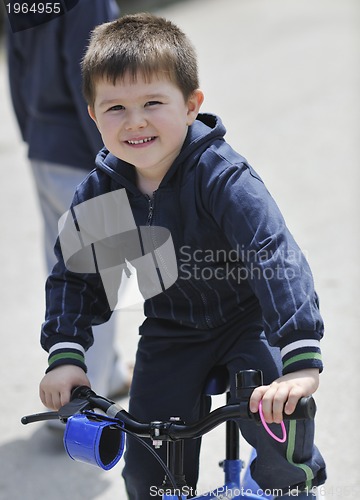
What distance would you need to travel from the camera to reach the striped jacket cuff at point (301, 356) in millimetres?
2211

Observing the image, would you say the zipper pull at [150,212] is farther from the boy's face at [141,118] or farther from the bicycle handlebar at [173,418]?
→ the bicycle handlebar at [173,418]

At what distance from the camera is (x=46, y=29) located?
3.84 m

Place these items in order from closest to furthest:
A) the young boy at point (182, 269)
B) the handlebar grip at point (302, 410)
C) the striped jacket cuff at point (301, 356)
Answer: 1. the handlebar grip at point (302, 410)
2. the striped jacket cuff at point (301, 356)
3. the young boy at point (182, 269)

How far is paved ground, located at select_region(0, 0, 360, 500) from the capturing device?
4.00 m

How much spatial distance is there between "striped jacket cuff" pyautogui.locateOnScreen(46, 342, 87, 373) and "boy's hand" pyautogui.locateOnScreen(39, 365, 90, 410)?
0.5 inches

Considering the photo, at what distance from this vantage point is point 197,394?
2.70 meters

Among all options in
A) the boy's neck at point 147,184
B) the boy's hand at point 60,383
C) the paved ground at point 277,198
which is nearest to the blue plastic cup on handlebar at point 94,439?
the boy's hand at point 60,383

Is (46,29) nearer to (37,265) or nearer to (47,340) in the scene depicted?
(47,340)

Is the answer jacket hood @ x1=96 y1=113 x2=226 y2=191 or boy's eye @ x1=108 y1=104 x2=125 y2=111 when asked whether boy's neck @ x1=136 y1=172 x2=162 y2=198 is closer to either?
jacket hood @ x1=96 y1=113 x2=226 y2=191

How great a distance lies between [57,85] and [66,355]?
1716 mm

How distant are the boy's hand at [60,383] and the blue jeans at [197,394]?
28 cm

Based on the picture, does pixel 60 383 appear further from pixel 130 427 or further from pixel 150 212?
pixel 150 212

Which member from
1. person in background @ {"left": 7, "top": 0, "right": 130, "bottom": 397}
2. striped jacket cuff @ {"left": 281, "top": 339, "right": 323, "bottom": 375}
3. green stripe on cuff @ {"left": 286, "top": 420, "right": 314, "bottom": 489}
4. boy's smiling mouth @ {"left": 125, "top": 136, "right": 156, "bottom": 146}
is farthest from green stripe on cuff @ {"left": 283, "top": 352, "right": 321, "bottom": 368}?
person in background @ {"left": 7, "top": 0, "right": 130, "bottom": 397}

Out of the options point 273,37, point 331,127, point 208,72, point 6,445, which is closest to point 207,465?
point 6,445
